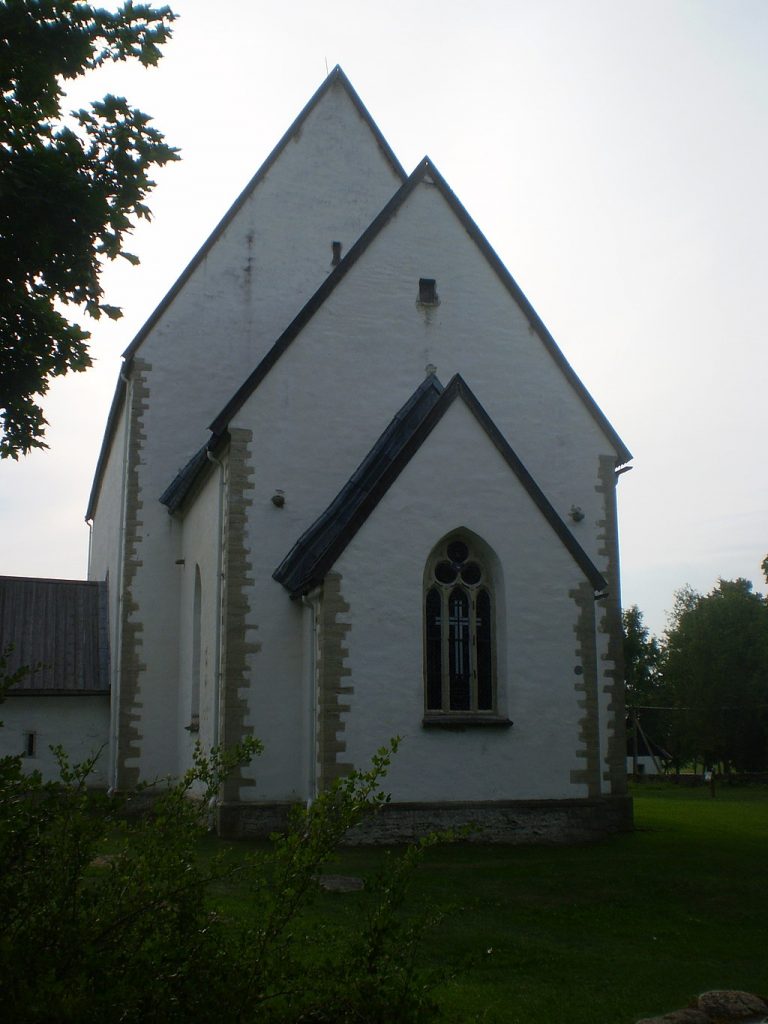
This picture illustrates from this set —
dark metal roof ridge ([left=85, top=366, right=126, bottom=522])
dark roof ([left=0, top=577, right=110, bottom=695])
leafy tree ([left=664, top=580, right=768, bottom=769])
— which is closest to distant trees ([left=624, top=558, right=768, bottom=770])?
leafy tree ([left=664, top=580, right=768, bottom=769])

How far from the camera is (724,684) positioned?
192 ft

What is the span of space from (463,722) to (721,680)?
47.4m

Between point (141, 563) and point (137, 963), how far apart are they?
1727 centimetres

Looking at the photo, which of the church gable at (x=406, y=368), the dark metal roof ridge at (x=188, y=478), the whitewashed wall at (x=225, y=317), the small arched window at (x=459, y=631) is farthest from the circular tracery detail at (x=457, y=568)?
the whitewashed wall at (x=225, y=317)

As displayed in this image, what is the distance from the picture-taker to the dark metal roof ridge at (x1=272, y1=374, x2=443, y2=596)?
1569 centimetres

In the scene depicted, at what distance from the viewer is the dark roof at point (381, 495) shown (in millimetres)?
15547

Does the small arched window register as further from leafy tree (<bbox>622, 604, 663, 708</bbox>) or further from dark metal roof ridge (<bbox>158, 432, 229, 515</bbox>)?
leafy tree (<bbox>622, 604, 663, 708</bbox>)

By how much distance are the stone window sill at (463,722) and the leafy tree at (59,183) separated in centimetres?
746

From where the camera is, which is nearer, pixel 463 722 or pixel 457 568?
pixel 463 722

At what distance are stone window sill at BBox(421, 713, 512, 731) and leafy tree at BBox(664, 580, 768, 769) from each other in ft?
151

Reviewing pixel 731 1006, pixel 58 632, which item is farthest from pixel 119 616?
pixel 731 1006

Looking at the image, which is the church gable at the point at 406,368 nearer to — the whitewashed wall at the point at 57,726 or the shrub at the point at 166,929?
the whitewashed wall at the point at 57,726

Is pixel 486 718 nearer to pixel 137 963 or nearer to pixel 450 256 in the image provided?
pixel 450 256

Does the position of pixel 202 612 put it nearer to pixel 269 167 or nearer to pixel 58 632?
pixel 58 632
